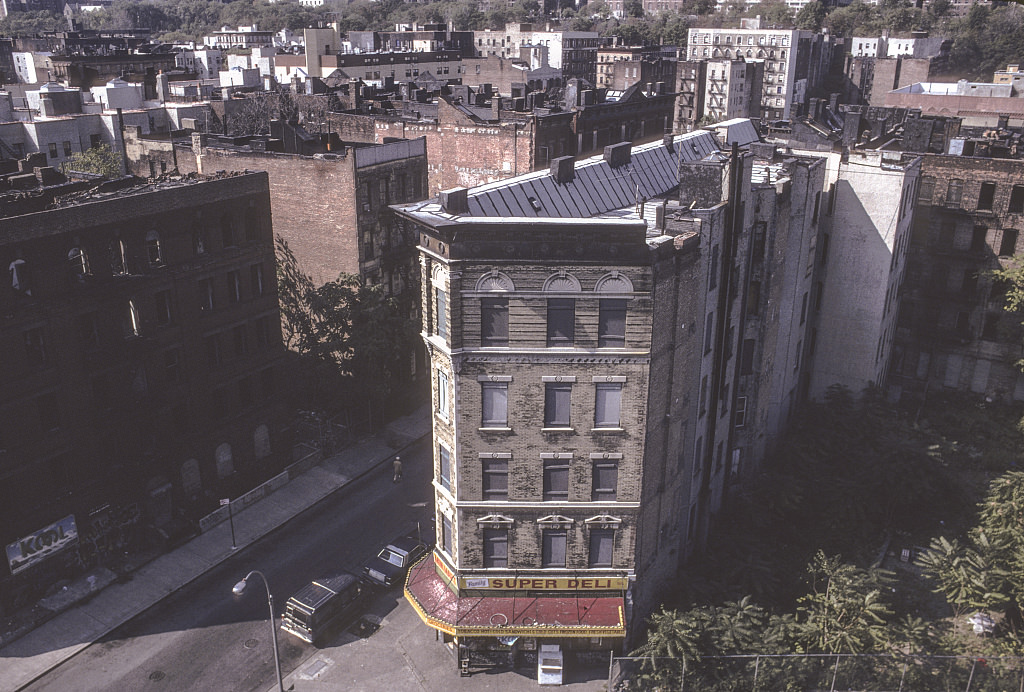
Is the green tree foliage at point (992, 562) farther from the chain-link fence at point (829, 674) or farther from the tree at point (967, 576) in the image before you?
the chain-link fence at point (829, 674)

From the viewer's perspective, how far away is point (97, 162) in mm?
65312

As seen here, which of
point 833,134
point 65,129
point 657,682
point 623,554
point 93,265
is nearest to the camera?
point 657,682

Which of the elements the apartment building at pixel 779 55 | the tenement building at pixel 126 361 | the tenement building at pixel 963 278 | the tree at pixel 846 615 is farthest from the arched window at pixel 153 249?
the apartment building at pixel 779 55

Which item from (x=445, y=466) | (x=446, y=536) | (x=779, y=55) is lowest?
(x=446, y=536)

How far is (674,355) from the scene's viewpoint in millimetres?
34062

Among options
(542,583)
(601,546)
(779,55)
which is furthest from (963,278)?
(779,55)

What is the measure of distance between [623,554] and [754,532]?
1076 centimetres

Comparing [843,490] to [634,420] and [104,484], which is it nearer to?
[634,420]

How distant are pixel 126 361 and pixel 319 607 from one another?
1613cm

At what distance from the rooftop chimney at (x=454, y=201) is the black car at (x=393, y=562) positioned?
19.1m

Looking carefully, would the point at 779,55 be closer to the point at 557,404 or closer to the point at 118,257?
the point at 118,257

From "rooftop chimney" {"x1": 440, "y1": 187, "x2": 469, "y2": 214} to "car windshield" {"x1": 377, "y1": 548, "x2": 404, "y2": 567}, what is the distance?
19068mm

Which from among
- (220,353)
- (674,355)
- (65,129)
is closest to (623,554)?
(674,355)

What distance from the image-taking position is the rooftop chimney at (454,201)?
1245 inches
